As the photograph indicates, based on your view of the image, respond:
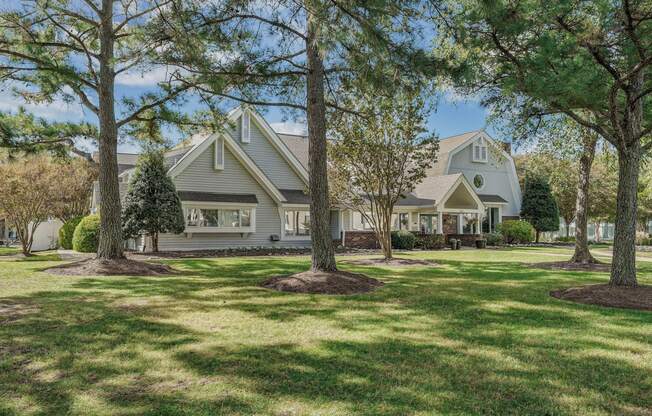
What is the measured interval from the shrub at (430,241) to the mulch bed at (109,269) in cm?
1596

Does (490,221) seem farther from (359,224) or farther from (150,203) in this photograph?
(150,203)

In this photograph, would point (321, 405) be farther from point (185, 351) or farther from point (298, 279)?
point (298, 279)

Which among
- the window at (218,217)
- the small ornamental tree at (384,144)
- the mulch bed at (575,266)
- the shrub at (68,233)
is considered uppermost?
the small ornamental tree at (384,144)

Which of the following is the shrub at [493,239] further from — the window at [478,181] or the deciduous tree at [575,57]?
the deciduous tree at [575,57]

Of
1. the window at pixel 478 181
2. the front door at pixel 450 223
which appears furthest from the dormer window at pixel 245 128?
the window at pixel 478 181

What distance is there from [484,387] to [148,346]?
3.49m

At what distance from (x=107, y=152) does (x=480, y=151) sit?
87.5 ft

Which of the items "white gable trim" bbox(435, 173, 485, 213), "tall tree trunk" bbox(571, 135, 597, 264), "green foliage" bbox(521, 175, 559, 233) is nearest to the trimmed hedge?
"white gable trim" bbox(435, 173, 485, 213)

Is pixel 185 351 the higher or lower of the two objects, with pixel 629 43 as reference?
lower

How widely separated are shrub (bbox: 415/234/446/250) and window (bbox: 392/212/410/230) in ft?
8.89

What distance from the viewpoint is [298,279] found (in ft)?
30.6

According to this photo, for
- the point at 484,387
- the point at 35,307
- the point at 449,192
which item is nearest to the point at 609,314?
the point at 484,387

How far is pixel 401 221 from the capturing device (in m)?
28.5

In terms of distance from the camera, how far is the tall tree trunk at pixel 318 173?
967cm
